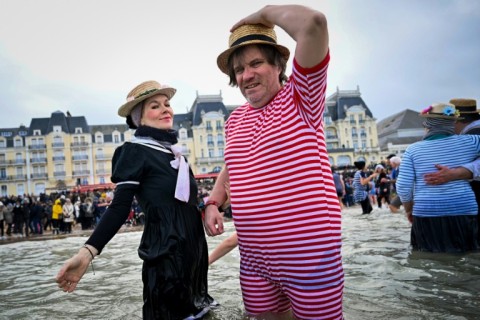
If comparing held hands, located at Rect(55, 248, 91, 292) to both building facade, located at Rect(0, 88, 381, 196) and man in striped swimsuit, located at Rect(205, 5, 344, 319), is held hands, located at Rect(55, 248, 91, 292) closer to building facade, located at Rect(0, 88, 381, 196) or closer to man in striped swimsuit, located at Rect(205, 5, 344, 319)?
man in striped swimsuit, located at Rect(205, 5, 344, 319)

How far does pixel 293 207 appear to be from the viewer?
164 cm

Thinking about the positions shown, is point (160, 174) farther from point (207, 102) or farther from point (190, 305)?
point (207, 102)

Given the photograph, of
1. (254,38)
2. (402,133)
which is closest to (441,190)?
(254,38)

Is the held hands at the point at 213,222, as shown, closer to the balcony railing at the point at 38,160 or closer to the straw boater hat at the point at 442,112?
the straw boater hat at the point at 442,112

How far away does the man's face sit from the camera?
72.6 inches

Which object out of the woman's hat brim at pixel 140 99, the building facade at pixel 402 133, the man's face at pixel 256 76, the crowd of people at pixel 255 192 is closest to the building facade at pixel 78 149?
the building facade at pixel 402 133

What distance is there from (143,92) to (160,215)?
0.76 m

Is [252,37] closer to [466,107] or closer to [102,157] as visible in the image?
[466,107]

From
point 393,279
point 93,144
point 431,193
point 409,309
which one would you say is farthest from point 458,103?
point 93,144

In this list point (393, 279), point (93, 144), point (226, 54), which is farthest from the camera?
point (93, 144)

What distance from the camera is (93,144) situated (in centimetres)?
5959

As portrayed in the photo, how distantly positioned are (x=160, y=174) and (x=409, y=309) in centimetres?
168

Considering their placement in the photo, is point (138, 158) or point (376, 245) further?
point (376, 245)

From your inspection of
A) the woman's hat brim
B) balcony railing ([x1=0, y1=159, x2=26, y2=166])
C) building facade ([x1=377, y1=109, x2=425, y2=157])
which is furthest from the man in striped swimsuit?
balcony railing ([x1=0, y1=159, x2=26, y2=166])
